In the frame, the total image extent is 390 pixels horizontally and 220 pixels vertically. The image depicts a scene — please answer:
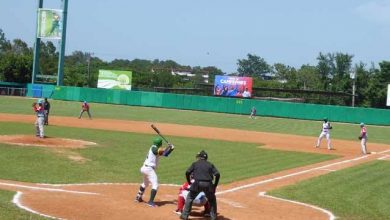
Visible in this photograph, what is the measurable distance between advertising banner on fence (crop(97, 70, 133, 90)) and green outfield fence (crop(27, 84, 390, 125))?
5560mm

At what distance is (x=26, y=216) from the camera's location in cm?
1135

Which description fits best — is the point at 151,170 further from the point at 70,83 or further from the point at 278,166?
the point at 70,83

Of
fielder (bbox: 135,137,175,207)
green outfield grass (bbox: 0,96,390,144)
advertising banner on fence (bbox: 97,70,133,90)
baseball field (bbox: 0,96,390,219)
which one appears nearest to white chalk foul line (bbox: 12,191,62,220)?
baseball field (bbox: 0,96,390,219)

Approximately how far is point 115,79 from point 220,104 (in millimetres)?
19939

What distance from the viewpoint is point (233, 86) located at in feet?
276

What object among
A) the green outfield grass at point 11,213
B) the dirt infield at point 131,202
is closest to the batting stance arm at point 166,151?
the dirt infield at point 131,202

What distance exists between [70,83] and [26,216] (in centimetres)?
11104

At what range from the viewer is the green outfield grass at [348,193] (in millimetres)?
15016

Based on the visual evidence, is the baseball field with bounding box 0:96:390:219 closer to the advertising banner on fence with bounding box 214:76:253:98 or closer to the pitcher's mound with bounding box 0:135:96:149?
the pitcher's mound with bounding box 0:135:96:149

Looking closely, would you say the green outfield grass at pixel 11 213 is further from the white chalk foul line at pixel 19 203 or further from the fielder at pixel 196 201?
the fielder at pixel 196 201

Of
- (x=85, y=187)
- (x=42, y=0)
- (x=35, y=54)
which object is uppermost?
(x=42, y=0)

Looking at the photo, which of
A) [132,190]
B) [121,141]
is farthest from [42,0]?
[132,190]

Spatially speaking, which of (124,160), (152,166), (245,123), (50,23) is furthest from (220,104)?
(152,166)

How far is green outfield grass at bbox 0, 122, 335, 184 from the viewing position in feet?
60.7
